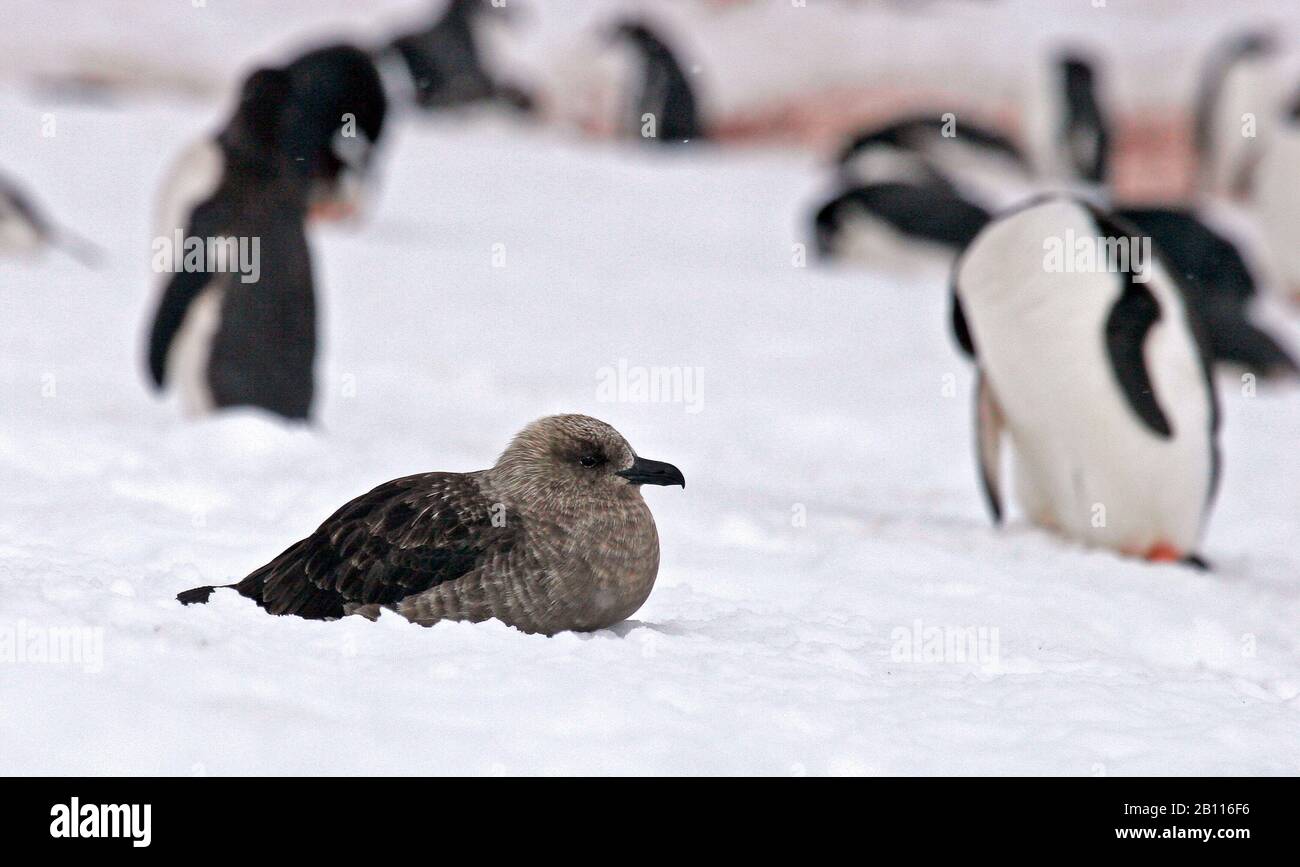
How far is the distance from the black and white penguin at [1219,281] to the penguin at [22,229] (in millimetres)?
5739

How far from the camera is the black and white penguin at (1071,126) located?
15.4 m

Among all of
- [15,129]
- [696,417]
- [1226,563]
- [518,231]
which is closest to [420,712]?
[1226,563]

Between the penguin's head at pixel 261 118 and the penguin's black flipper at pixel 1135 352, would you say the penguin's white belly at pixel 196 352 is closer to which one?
the penguin's head at pixel 261 118

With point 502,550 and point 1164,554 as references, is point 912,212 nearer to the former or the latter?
point 1164,554

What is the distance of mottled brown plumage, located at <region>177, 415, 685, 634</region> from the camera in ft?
10.5

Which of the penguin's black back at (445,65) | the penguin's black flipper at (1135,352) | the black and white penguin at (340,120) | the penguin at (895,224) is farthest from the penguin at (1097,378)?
the penguin's black back at (445,65)

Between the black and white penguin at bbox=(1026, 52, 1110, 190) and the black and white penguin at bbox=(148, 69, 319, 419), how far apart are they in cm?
1042

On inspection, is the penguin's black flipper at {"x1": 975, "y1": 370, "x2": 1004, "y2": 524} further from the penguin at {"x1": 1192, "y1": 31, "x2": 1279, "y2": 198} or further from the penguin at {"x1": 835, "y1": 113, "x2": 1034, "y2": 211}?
the penguin at {"x1": 1192, "y1": 31, "x2": 1279, "y2": 198}

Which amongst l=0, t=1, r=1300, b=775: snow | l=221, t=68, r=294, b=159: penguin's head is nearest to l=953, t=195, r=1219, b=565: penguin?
l=0, t=1, r=1300, b=775: snow

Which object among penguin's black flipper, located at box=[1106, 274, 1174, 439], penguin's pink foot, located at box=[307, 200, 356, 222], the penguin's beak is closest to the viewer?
the penguin's beak

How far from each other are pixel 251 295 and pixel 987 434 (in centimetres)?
247

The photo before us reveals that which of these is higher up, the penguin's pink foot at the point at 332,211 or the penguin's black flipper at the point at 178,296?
the penguin's pink foot at the point at 332,211

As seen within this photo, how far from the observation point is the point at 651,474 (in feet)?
10.9
